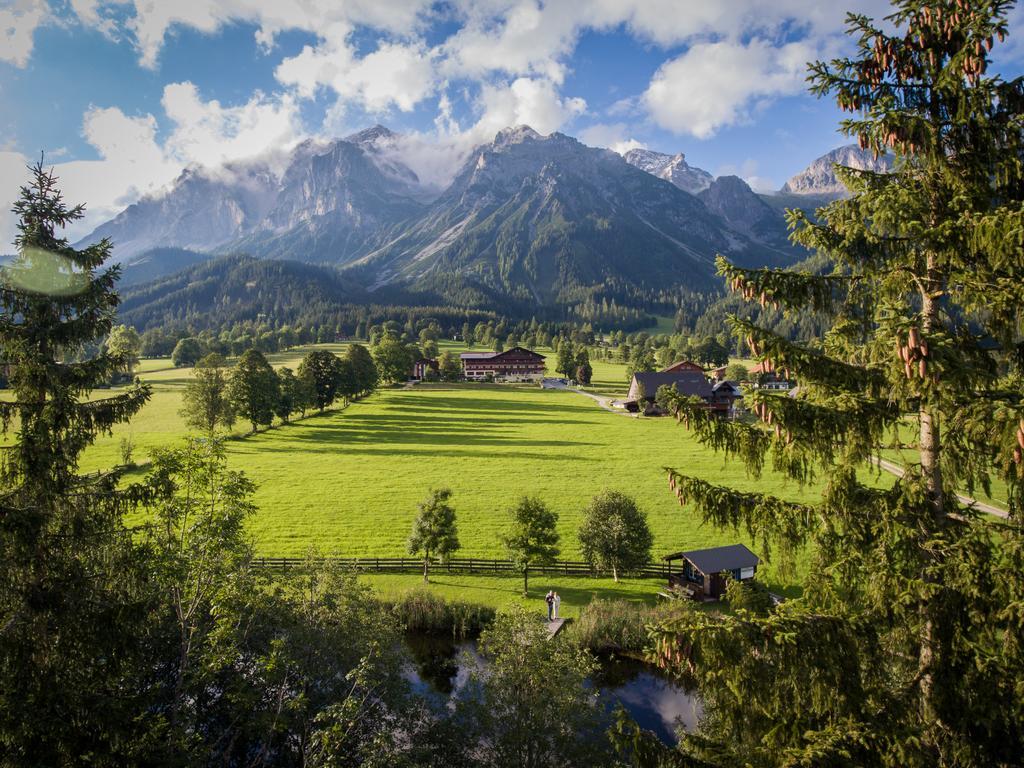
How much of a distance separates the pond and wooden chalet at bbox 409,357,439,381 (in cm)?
10884

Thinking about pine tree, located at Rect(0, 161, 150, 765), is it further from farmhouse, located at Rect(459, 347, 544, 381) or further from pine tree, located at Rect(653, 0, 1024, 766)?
farmhouse, located at Rect(459, 347, 544, 381)

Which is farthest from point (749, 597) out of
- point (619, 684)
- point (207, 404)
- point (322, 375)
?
point (322, 375)

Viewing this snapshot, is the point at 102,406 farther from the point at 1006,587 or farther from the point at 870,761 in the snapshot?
the point at 1006,587

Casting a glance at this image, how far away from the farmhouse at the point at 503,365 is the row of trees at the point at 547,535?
111577 millimetres

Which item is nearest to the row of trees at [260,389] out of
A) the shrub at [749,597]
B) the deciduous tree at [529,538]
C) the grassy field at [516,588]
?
the grassy field at [516,588]

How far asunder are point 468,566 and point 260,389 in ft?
165

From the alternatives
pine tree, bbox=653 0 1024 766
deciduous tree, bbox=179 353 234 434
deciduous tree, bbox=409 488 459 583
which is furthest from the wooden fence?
deciduous tree, bbox=179 353 234 434

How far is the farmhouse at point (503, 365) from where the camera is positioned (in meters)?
144

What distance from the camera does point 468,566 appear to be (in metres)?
34.4

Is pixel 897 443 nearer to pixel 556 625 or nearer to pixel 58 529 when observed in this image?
pixel 58 529

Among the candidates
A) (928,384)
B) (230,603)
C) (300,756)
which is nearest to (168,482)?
(230,603)

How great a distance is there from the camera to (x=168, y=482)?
1322 cm

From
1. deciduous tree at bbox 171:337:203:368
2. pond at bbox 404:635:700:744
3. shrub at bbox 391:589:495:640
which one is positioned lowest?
pond at bbox 404:635:700:744

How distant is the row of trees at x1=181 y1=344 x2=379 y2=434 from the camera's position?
65562 millimetres
